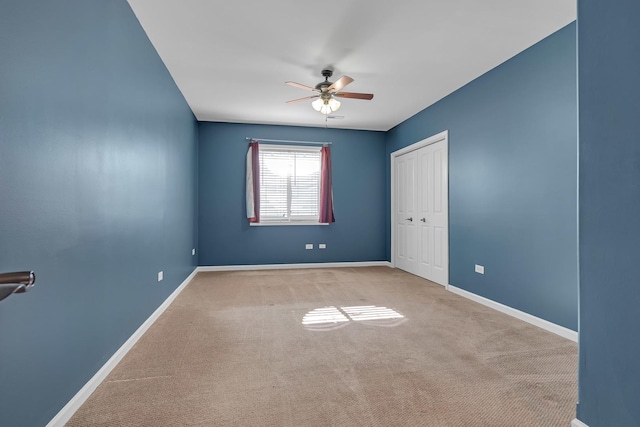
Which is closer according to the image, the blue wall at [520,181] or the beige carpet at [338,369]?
the beige carpet at [338,369]

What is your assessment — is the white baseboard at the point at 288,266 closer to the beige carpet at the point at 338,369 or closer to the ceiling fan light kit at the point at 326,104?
the beige carpet at the point at 338,369

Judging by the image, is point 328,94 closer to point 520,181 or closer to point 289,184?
point 520,181

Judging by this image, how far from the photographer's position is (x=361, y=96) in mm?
3742

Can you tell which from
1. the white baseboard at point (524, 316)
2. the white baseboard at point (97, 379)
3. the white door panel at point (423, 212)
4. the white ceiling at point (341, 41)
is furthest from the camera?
the white door panel at point (423, 212)

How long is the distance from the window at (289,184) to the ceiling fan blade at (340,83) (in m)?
2.44

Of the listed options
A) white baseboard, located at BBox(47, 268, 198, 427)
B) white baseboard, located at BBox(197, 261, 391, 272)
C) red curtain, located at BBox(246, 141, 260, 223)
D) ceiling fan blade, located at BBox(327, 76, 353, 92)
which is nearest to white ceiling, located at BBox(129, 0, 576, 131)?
ceiling fan blade, located at BBox(327, 76, 353, 92)

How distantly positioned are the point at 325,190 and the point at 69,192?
183 inches

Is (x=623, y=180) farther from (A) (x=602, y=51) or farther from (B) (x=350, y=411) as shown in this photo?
(B) (x=350, y=411)

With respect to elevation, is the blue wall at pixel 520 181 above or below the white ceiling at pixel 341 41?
below

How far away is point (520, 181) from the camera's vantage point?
324 cm

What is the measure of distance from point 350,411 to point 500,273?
2.62 meters

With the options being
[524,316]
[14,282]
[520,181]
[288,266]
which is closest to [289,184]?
[288,266]

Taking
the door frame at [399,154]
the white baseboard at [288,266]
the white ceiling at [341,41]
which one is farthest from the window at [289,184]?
the white ceiling at [341,41]

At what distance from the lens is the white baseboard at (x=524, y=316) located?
8.87 feet
